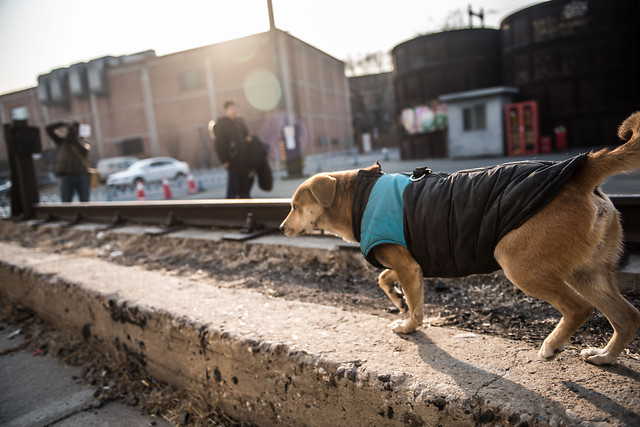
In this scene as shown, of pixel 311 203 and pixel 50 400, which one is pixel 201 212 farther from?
pixel 311 203

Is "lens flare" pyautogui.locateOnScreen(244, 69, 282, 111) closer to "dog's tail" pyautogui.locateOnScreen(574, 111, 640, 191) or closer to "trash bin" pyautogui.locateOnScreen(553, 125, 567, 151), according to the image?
"trash bin" pyautogui.locateOnScreen(553, 125, 567, 151)

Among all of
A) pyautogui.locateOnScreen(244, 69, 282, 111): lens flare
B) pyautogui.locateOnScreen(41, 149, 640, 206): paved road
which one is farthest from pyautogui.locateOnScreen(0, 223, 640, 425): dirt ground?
pyautogui.locateOnScreen(244, 69, 282, 111): lens flare

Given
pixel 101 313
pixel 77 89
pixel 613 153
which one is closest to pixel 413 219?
pixel 613 153

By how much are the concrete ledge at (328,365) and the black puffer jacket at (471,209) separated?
46 cm

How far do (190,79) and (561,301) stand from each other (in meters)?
40.4

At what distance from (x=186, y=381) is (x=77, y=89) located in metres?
47.6

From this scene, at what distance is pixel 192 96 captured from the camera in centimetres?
3841

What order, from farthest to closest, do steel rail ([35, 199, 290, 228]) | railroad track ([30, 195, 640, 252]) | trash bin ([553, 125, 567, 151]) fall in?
trash bin ([553, 125, 567, 151]) → steel rail ([35, 199, 290, 228]) → railroad track ([30, 195, 640, 252])

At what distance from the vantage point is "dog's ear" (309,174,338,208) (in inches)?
108

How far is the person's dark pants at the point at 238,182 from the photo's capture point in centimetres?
827

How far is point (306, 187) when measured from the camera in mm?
2891

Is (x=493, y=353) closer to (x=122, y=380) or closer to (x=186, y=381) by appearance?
(x=186, y=381)

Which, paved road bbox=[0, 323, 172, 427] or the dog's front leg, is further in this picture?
paved road bbox=[0, 323, 172, 427]

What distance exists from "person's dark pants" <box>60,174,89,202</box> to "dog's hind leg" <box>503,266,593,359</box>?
10.2 m
